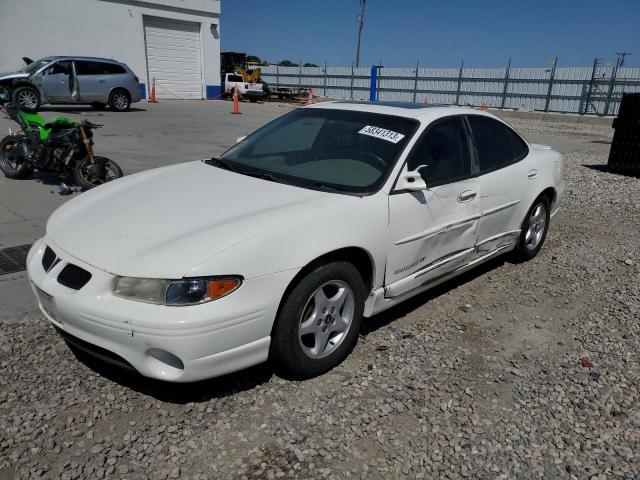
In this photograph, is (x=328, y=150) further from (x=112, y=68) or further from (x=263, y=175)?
(x=112, y=68)

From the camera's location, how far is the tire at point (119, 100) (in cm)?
1781

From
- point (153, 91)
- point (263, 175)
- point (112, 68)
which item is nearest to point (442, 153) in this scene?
point (263, 175)

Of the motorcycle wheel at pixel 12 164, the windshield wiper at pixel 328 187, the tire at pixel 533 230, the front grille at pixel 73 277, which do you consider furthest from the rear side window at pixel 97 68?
the front grille at pixel 73 277

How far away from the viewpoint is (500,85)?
28250 mm

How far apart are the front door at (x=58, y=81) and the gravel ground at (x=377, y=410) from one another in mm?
15481

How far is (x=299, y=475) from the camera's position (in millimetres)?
Answer: 2359

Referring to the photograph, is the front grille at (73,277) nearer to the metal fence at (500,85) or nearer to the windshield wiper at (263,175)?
the windshield wiper at (263,175)

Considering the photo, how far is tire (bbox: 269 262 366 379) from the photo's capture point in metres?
2.78

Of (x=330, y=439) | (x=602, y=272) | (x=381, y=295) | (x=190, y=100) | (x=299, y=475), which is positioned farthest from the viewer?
(x=190, y=100)

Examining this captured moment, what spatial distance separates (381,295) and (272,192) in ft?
3.17

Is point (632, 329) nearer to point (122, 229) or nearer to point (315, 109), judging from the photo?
point (315, 109)

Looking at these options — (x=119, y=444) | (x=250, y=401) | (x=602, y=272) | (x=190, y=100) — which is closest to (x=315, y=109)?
(x=250, y=401)

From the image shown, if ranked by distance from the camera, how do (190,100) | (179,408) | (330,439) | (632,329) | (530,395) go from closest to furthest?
(330,439), (179,408), (530,395), (632,329), (190,100)

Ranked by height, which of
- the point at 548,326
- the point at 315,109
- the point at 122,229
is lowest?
the point at 548,326
